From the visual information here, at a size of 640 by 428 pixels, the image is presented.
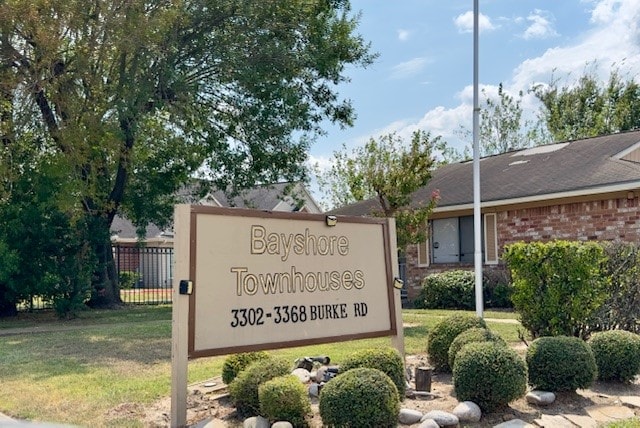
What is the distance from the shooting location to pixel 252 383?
5.46 m

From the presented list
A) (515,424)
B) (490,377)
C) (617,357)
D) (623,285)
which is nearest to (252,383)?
(490,377)

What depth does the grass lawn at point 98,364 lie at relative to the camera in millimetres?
6230

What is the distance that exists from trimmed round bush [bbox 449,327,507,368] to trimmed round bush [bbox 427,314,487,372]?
0.83ft

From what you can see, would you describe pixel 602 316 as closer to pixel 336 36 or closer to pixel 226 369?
pixel 226 369

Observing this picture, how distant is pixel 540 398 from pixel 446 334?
4.29ft

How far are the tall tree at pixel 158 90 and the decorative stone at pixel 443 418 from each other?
11885mm

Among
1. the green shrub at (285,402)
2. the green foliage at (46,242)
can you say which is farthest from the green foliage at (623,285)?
the green foliage at (46,242)

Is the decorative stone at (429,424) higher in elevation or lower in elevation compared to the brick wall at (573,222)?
lower

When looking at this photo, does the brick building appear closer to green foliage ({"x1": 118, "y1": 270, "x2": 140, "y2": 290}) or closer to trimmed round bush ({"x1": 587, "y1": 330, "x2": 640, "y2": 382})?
green foliage ({"x1": 118, "y1": 270, "x2": 140, "y2": 290})

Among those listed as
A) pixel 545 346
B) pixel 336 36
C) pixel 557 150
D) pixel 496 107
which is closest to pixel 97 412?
pixel 545 346

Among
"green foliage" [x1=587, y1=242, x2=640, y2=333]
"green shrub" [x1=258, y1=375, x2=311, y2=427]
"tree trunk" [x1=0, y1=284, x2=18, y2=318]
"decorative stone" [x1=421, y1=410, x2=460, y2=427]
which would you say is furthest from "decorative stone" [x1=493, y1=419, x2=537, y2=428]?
"tree trunk" [x1=0, y1=284, x2=18, y2=318]

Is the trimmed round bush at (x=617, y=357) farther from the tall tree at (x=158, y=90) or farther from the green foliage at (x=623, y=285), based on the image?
the tall tree at (x=158, y=90)

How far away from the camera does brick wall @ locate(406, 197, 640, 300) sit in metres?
15.2

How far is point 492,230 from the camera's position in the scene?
18.4m
